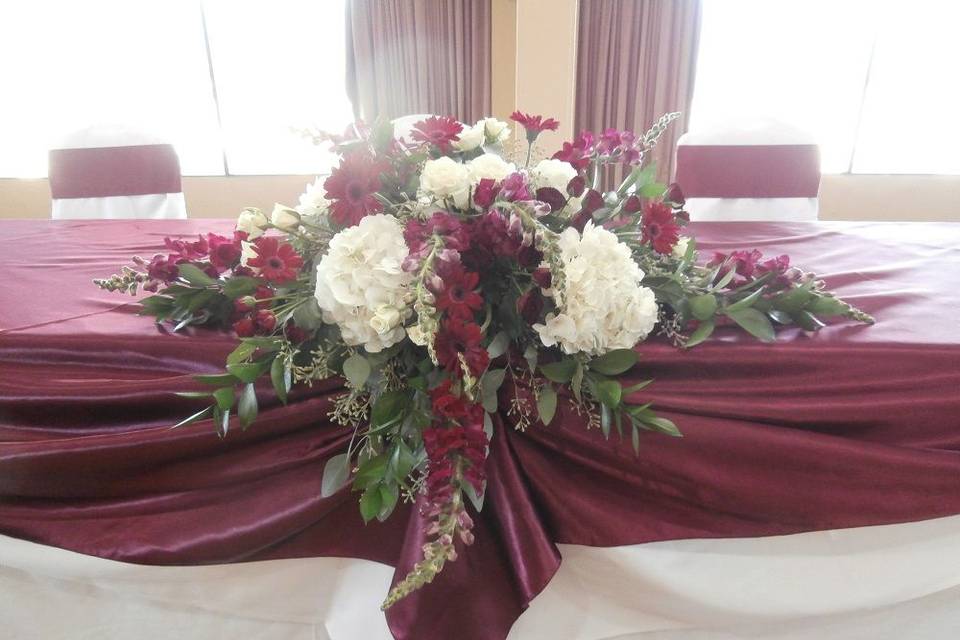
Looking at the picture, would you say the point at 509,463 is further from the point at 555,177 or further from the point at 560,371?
the point at 555,177

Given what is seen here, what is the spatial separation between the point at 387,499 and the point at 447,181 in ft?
1.18

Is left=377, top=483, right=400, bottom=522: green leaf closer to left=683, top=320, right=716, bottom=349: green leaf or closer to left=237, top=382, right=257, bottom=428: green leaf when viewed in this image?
left=237, top=382, right=257, bottom=428: green leaf

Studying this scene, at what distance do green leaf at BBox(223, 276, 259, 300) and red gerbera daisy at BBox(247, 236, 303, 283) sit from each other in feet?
0.15

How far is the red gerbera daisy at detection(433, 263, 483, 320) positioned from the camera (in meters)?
0.54

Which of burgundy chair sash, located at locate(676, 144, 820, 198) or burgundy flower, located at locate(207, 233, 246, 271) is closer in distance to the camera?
burgundy flower, located at locate(207, 233, 246, 271)

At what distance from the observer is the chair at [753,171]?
1.79m

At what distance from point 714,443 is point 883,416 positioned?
0.22 m

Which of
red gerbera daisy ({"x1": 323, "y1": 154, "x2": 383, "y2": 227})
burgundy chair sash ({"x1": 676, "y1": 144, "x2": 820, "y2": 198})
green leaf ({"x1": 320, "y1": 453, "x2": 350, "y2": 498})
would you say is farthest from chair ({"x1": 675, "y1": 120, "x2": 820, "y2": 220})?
green leaf ({"x1": 320, "y1": 453, "x2": 350, "y2": 498})

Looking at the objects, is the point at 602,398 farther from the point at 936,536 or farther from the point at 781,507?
the point at 936,536

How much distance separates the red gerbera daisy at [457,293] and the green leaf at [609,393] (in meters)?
0.17

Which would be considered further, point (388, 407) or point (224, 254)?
point (224, 254)

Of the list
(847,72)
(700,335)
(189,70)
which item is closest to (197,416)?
(700,335)

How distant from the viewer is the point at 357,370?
23.1 inches

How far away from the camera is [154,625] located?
786 mm
